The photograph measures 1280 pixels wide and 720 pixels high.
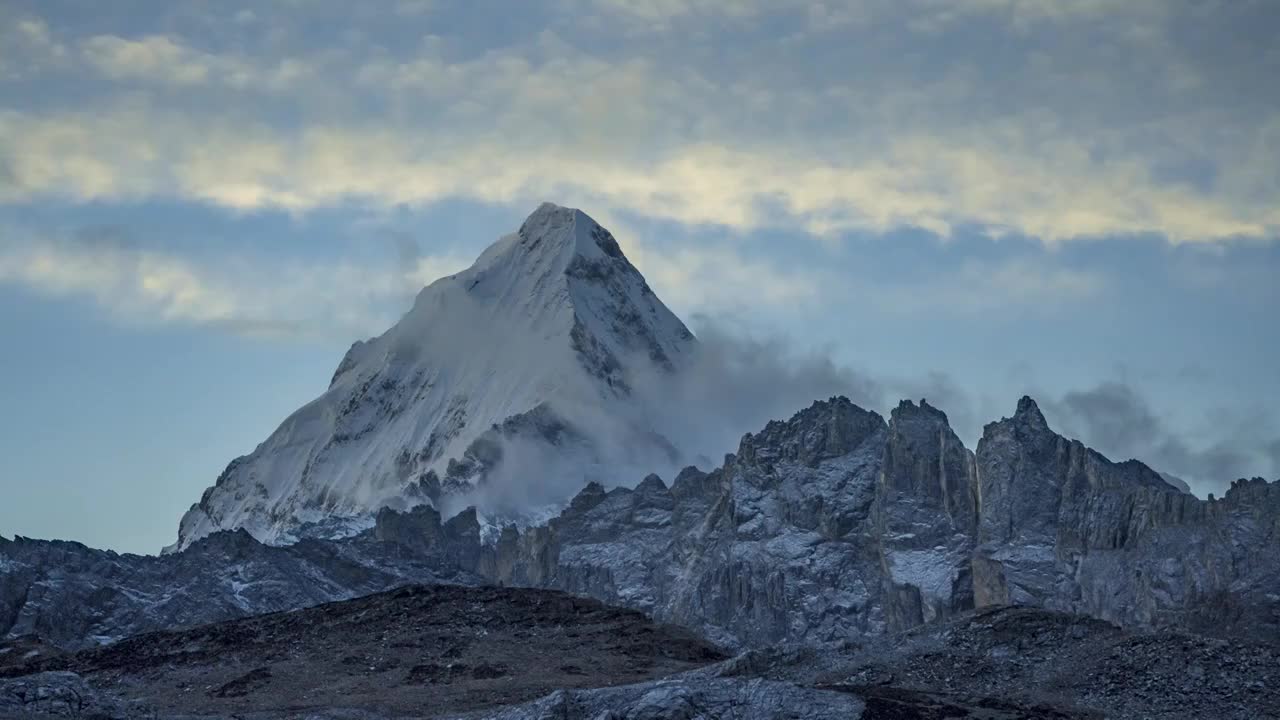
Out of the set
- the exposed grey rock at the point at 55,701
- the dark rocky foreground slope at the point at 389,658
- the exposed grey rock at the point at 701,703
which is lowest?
the exposed grey rock at the point at 701,703

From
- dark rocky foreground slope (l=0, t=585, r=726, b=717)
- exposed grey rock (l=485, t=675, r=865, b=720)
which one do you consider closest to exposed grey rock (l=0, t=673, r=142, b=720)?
dark rocky foreground slope (l=0, t=585, r=726, b=717)

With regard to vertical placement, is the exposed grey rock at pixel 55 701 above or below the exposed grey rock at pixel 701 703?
above

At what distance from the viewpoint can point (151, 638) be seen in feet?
383

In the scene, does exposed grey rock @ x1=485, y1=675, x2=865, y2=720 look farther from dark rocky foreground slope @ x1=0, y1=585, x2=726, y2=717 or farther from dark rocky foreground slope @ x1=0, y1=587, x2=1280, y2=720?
dark rocky foreground slope @ x1=0, y1=585, x2=726, y2=717

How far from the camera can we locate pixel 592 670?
104 m

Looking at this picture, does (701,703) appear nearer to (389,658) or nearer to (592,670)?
(592,670)

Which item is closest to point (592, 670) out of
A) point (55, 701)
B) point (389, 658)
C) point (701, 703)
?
point (389, 658)

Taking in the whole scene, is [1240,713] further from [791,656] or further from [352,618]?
[352,618]

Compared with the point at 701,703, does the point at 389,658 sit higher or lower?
higher

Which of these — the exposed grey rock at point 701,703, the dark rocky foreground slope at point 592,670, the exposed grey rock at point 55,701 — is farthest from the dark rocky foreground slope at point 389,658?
the exposed grey rock at point 701,703

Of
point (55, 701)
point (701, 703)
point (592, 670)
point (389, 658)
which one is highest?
point (389, 658)

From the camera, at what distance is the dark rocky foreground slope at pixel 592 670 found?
84.3 metres

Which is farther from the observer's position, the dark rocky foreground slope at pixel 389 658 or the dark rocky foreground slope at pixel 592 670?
the dark rocky foreground slope at pixel 389 658

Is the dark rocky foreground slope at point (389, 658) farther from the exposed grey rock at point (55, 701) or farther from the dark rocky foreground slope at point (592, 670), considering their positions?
the exposed grey rock at point (55, 701)
